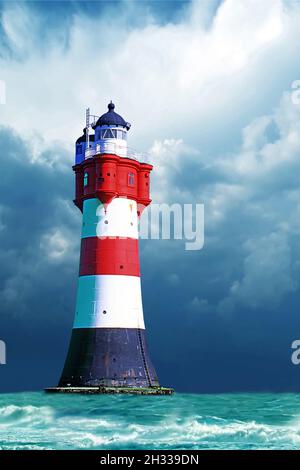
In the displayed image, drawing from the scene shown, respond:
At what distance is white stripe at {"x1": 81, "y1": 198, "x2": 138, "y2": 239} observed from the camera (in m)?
54.1

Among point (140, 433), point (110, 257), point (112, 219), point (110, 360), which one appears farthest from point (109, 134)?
point (140, 433)

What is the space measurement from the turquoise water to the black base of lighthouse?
5.40 m

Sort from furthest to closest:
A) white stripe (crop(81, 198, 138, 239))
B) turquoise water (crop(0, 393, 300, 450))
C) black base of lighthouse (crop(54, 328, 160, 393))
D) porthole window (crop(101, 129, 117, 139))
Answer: porthole window (crop(101, 129, 117, 139)) → white stripe (crop(81, 198, 138, 239)) → black base of lighthouse (crop(54, 328, 160, 393)) → turquoise water (crop(0, 393, 300, 450))

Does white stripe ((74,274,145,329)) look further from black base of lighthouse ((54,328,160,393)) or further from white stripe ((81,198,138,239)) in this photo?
white stripe ((81,198,138,239))

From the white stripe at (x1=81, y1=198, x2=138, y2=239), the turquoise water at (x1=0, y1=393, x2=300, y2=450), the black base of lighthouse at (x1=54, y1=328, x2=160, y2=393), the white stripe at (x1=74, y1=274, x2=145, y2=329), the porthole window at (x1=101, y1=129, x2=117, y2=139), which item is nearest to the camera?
the turquoise water at (x1=0, y1=393, x2=300, y2=450)

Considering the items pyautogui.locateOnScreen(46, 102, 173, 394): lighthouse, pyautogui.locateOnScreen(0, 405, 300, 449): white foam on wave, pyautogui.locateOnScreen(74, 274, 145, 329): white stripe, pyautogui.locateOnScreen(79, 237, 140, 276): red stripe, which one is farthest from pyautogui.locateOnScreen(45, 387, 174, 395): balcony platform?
pyautogui.locateOnScreen(0, 405, 300, 449): white foam on wave

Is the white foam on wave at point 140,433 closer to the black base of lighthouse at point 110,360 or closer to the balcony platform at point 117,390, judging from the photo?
the balcony platform at point 117,390

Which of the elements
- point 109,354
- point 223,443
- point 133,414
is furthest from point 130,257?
point 223,443

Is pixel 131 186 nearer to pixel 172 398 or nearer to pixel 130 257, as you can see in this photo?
pixel 130 257

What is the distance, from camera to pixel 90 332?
53.2 m

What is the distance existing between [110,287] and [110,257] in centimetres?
159

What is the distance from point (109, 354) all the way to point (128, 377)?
1576mm

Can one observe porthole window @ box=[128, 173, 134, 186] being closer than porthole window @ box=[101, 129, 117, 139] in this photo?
Yes

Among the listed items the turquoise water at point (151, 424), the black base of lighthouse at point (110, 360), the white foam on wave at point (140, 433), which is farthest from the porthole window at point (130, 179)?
the white foam on wave at point (140, 433)
